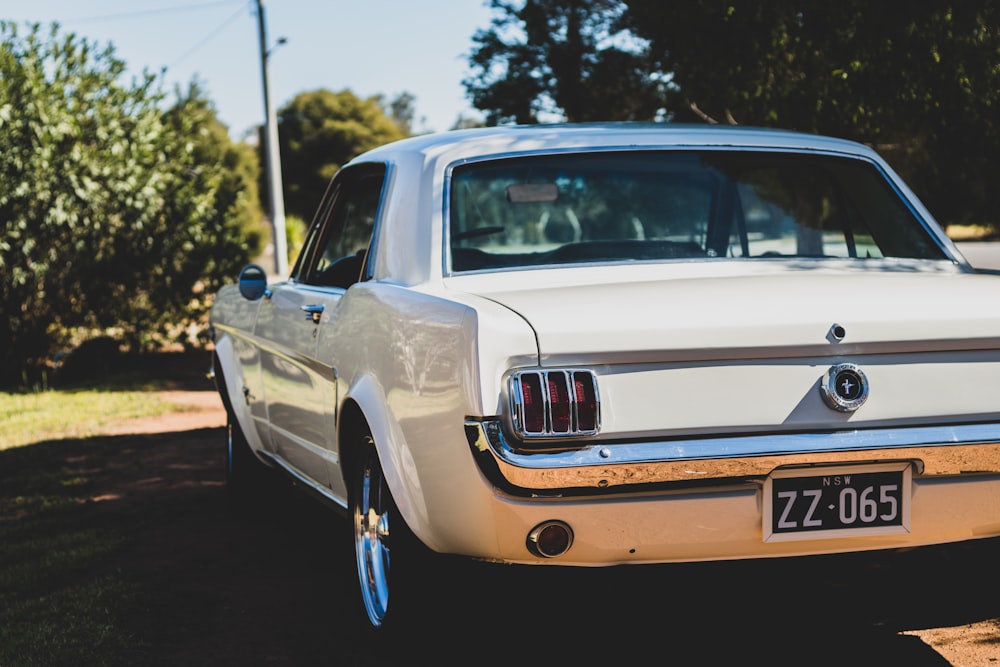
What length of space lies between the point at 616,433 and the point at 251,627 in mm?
2049

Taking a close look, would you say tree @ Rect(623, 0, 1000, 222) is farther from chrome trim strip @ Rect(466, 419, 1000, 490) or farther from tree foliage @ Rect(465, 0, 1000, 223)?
chrome trim strip @ Rect(466, 419, 1000, 490)

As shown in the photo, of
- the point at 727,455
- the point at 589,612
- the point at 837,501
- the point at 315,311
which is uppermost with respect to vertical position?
the point at 315,311

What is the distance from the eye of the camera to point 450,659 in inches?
154

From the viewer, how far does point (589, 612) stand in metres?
4.45

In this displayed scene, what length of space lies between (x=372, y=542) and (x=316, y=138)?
191 feet

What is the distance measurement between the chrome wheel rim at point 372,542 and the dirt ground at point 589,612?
149mm

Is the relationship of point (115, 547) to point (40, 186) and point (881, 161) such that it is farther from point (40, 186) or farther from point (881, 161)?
point (40, 186)

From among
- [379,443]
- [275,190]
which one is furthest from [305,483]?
[275,190]

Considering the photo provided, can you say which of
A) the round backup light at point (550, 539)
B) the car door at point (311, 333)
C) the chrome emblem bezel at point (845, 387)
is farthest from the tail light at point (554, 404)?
the car door at point (311, 333)

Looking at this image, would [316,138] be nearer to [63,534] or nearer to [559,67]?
[559,67]

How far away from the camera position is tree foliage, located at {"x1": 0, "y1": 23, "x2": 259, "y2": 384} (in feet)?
44.2

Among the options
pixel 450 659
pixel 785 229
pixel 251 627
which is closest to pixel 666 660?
pixel 450 659

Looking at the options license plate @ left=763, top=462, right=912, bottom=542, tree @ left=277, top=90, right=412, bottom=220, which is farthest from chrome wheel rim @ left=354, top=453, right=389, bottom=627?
tree @ left=277, top=90, right=412, bottom=220

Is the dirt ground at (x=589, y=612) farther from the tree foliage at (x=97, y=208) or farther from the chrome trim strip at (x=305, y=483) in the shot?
the tree foliage at (x=97, y=208)
